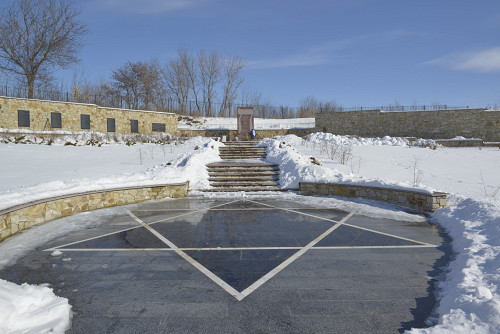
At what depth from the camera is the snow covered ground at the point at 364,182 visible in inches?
144

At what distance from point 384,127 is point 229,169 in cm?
2582

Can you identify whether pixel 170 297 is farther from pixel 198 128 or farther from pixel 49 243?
pixel 198 128

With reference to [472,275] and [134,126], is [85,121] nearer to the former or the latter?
[134,126]

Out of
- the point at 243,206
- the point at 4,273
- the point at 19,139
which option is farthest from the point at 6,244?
the point at 19,139

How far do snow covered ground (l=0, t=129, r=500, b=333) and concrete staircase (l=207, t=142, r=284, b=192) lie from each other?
1.60 feet

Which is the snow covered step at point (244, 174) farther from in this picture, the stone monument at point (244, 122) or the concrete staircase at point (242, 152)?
the stone monument at point (244, 122)

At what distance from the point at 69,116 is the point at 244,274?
89.6ft

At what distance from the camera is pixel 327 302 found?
12.8 feet

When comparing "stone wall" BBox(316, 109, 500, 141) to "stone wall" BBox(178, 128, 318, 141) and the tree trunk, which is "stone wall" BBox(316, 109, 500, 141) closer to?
"stone wall" BBox(178, 128, 318, 141)

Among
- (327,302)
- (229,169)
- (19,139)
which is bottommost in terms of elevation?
(327,302)

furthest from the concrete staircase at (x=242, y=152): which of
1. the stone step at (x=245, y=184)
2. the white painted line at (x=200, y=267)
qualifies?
the white painted line at (x=200, y=267)

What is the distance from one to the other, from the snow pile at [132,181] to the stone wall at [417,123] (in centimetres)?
2305

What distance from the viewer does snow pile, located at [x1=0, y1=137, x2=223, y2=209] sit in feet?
25.8

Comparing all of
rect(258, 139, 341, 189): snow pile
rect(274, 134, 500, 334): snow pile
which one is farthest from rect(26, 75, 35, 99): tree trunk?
rect(274, 134, 500, 334): snow pile
